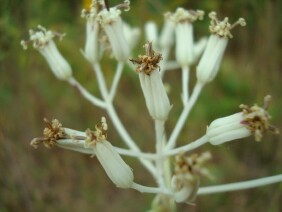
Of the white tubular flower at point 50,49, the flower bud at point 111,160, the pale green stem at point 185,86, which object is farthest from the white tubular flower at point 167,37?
the flower bud at point 111,160

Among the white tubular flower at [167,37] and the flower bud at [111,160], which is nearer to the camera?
the flower bud at [111,160]

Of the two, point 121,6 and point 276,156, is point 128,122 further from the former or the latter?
point 121,6

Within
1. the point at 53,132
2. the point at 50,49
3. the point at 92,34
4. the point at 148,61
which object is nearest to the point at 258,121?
the point at 148,61

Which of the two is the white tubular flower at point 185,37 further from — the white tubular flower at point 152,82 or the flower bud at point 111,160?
the flower bud at point 111,160

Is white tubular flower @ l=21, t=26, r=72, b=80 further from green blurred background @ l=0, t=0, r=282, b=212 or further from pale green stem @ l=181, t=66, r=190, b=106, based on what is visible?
pale green stem @ l=181, t=66, r=190, b=106

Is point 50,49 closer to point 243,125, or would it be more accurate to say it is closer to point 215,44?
point 215,44

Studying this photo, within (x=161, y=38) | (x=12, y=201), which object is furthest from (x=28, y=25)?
(x=12, y=201)
